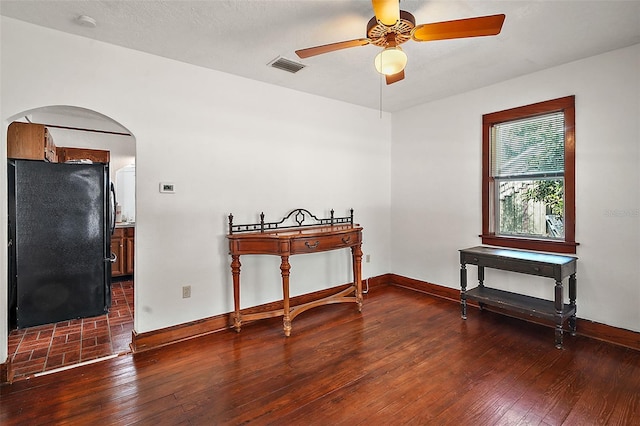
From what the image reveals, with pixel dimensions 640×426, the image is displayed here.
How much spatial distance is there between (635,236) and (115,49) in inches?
184

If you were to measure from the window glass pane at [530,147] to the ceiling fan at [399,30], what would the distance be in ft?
6.53

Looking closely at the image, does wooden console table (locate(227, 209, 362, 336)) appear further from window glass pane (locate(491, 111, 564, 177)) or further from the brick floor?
window glass pane (locate(491, 111, 564, 177))

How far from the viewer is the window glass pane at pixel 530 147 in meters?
3.31

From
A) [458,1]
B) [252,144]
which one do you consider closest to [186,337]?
[252,144]

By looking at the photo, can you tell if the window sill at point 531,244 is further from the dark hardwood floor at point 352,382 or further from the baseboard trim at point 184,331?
the baseboard trim at point 184,331

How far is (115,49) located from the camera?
271cm

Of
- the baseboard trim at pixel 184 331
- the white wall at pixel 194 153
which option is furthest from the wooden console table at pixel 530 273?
the baseboard trim at pixel 184 331

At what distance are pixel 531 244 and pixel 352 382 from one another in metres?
2.45

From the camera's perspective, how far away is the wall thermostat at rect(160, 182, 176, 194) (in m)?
2.96

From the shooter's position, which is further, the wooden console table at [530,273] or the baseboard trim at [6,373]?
the wooden console table at [530,273]

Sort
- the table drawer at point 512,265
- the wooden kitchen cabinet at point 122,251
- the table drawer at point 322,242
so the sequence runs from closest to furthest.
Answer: the table drawer at point 512,265 < the table drawer at point 322,242 < the wooden kitchen cabinet at point 122,251

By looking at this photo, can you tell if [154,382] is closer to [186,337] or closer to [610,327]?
[186,337]

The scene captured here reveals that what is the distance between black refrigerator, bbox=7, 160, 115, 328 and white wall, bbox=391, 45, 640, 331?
385 cm

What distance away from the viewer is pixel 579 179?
3.11m
